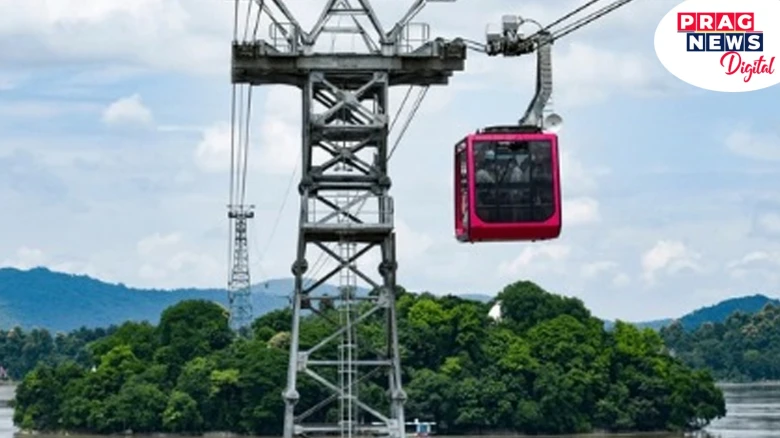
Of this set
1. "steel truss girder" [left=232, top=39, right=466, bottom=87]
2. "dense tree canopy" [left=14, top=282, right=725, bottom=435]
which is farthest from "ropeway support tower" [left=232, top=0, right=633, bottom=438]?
"dense tree canopy" [left=14, top=282, right=725, bottom=435]

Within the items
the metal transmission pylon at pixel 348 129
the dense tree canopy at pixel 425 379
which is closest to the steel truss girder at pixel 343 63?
the metal transmission pylon at pixel 348 129

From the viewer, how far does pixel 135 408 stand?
497 ft

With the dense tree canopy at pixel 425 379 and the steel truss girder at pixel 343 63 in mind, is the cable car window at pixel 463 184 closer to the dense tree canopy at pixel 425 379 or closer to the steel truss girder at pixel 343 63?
the steel truss girder at pixel 343 63

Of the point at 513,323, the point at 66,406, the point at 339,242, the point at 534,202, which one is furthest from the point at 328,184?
the point at 513,323

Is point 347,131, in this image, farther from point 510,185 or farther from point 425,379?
point 425,379

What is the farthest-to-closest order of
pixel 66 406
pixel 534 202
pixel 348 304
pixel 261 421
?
pixel 66 406, pixel 261 421, pixel 348 304, pixel 534 202

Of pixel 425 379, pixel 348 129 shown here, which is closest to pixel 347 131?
pixel 348 129

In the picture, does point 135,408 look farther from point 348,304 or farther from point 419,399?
point 348,304

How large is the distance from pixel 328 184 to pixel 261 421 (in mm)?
92680

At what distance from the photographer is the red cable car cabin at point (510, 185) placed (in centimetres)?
4812

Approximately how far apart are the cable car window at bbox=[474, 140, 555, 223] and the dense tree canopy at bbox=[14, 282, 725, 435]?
301ft

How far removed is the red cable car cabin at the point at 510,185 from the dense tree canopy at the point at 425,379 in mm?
91827

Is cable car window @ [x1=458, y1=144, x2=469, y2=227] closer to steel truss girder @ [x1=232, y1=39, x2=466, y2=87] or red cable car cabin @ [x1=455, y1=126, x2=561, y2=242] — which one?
red cable car cabin @ [x1=455, y1=126, x2=561, y2=242]

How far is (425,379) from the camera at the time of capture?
153m
